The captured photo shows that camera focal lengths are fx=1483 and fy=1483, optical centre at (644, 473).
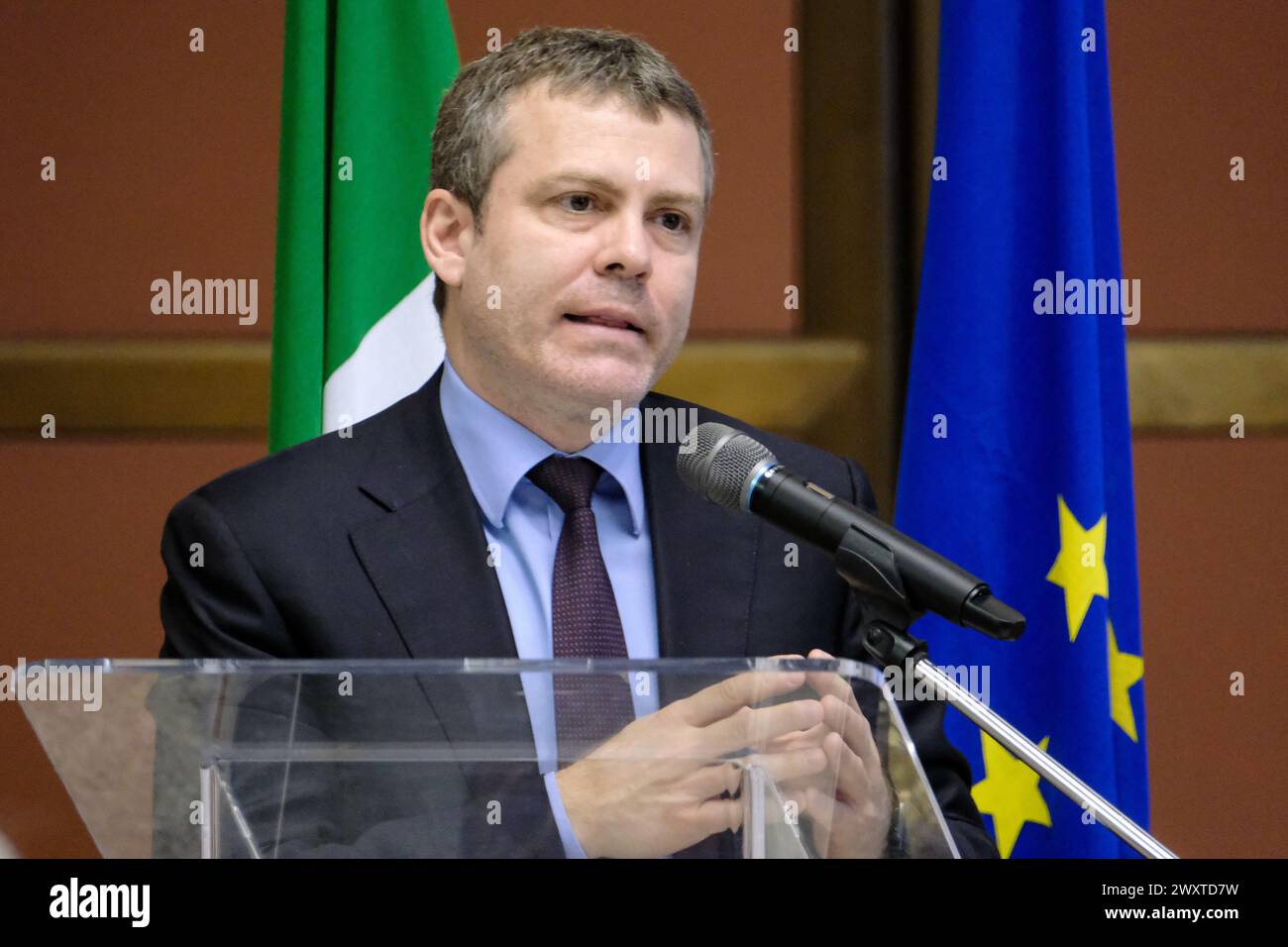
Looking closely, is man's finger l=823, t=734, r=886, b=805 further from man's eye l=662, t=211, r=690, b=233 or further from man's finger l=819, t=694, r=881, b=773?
man's eye l=662, t=211, r=690, b=233

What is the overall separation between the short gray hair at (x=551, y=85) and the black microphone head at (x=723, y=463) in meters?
0.74

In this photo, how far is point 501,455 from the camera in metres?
1.99

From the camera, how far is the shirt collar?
1.97 m

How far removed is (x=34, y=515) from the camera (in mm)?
3006

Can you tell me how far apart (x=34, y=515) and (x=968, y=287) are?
1.89 m

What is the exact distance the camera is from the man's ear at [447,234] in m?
2.09

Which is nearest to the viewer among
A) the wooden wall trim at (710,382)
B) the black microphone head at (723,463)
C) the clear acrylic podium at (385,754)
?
the clear acrylic podium at (385,754)

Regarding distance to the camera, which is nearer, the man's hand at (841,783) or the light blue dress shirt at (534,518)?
the man's hand at (841,783)

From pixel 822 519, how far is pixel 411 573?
2.49 ft

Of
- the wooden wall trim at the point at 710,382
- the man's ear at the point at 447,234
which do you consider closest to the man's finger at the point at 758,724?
the man's ear at the point at 447,234

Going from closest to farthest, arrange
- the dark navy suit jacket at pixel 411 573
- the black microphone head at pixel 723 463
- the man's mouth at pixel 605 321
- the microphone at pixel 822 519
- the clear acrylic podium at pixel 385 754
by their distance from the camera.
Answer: the clear acrylic podium at pixel 385 754 < the microphone at pixel 822 519 < the black microphone head at pixel 723 463 < the dark navy suit jacket at pixel 411 573 < the man's mouth at pixel 605 321

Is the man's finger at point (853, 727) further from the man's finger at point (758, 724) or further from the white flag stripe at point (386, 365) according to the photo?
the white flag stripe at point (386, 365)

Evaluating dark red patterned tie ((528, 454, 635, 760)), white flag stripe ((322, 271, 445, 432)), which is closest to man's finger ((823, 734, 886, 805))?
dark red patterned tie ((528, 454, 635, 760))

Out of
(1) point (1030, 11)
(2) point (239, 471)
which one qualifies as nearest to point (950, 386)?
(1) point (1030, 11)
